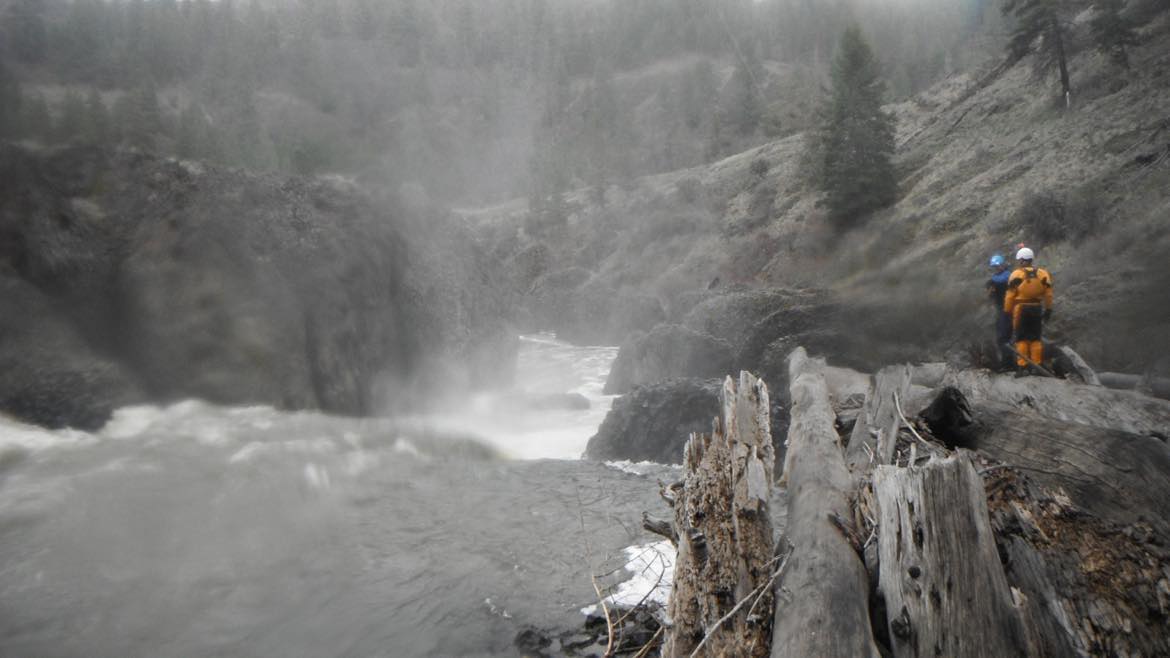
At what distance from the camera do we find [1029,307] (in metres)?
8.85

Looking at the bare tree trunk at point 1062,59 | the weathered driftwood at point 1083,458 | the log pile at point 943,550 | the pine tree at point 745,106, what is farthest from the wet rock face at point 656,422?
the pine tree at point 745,106

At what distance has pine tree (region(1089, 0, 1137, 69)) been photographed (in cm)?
2142

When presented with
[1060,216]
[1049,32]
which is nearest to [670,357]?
[1060,216]

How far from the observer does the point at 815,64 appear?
9350cm

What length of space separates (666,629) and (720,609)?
34cm

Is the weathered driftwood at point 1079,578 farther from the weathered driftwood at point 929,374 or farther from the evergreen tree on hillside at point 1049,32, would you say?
the evergreen tree on hillside at point 1049,32

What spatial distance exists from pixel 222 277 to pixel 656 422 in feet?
25.3

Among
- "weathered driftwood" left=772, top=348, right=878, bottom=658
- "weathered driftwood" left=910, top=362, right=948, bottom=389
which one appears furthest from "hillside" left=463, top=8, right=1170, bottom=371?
"weathered driftwood" left=772, top=348, right=878, bottom=658

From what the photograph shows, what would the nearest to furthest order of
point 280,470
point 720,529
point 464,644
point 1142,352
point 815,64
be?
point 720,529
point 464,644
point 280,470
point 1142,352
point 815,64

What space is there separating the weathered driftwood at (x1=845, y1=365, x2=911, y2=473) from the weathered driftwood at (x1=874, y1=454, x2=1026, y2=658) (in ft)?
6.28

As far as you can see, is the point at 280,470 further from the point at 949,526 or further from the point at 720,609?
the point at 949,526

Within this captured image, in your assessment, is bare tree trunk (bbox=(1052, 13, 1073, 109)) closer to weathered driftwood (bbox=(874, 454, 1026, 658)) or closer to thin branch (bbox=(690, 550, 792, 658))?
weathered driftwood (bbox=(874, 454, 1026, 658))

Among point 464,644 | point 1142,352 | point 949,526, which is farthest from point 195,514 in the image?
point 1142,352

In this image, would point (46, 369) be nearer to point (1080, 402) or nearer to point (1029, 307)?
point (1080, 402)
